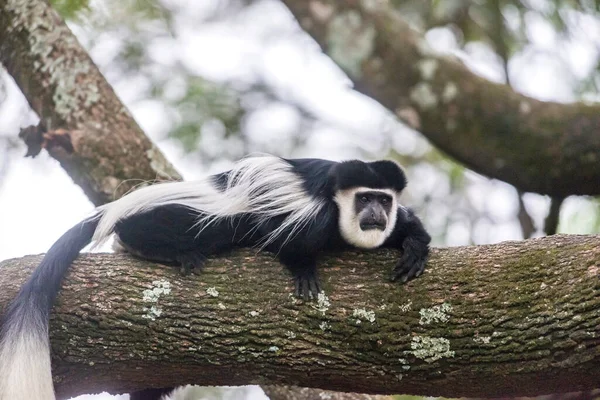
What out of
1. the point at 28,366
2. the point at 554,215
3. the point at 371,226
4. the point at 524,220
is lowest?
the point at 28,366

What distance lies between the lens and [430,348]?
2.06 m

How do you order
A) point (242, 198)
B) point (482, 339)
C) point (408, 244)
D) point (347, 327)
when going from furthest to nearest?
point (242, 198) → point (408, 244) → point (347, 327) → point (482, 339)

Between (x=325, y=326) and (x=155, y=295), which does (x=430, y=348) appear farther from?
(x=155, y=295)

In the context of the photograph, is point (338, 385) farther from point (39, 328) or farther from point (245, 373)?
point (39, 328)

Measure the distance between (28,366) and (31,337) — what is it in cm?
8

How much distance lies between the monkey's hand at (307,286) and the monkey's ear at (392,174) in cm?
65

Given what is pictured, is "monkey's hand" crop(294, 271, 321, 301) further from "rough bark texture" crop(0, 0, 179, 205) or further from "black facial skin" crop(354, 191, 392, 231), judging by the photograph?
"rough bark texture" crop(0, 0, 179, 205)

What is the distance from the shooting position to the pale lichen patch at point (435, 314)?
209 cm

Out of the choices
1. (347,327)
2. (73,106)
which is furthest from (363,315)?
(73,106)

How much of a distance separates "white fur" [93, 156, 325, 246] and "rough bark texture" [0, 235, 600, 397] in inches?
12.9

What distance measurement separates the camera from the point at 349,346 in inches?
84.0

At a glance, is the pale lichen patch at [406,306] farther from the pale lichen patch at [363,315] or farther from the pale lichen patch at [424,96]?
the pale lichen patch at [424,96]

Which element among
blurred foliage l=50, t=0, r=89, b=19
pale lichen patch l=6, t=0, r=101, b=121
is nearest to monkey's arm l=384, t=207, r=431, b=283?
pale lichen patch l=6, t=0, r=101, b=121

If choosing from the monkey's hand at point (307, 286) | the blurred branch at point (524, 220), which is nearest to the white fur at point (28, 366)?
the monkey's hand at point (307, 286)
